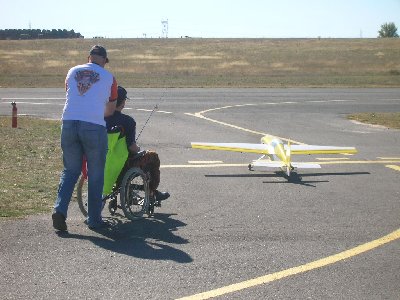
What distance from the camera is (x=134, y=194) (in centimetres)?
810

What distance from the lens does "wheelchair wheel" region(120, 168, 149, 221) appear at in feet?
26.0

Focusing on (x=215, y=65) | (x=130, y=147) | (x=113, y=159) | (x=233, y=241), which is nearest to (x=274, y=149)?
(x=130, y=147)

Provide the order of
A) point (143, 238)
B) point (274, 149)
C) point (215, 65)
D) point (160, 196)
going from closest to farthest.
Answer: point (143, 238) < point (160, 196) < point (274, 149) < point (215, 65)

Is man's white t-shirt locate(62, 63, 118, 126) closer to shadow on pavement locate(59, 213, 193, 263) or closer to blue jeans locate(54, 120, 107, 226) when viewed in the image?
blue jeans locate(54, 120, 107, 226)

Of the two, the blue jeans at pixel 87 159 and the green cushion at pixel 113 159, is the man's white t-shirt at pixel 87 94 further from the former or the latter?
the green cushion at pixel 113 159

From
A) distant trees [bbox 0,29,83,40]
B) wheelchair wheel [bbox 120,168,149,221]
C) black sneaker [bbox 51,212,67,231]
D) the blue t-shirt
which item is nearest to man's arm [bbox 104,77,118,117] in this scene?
the blue t-shirt

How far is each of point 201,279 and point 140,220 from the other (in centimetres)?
255

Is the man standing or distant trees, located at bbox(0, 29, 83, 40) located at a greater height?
distant trees, located at bbox(0, 29, 83, 40)

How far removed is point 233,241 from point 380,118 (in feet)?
62.3

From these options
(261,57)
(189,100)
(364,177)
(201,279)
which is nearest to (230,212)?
(201,279)

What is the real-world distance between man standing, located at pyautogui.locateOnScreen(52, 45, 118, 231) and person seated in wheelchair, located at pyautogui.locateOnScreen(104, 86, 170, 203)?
1.69 feet

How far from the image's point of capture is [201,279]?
18.7 ft

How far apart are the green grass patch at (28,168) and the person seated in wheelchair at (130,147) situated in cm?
134

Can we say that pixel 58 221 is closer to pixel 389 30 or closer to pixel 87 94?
pixel 87 94
